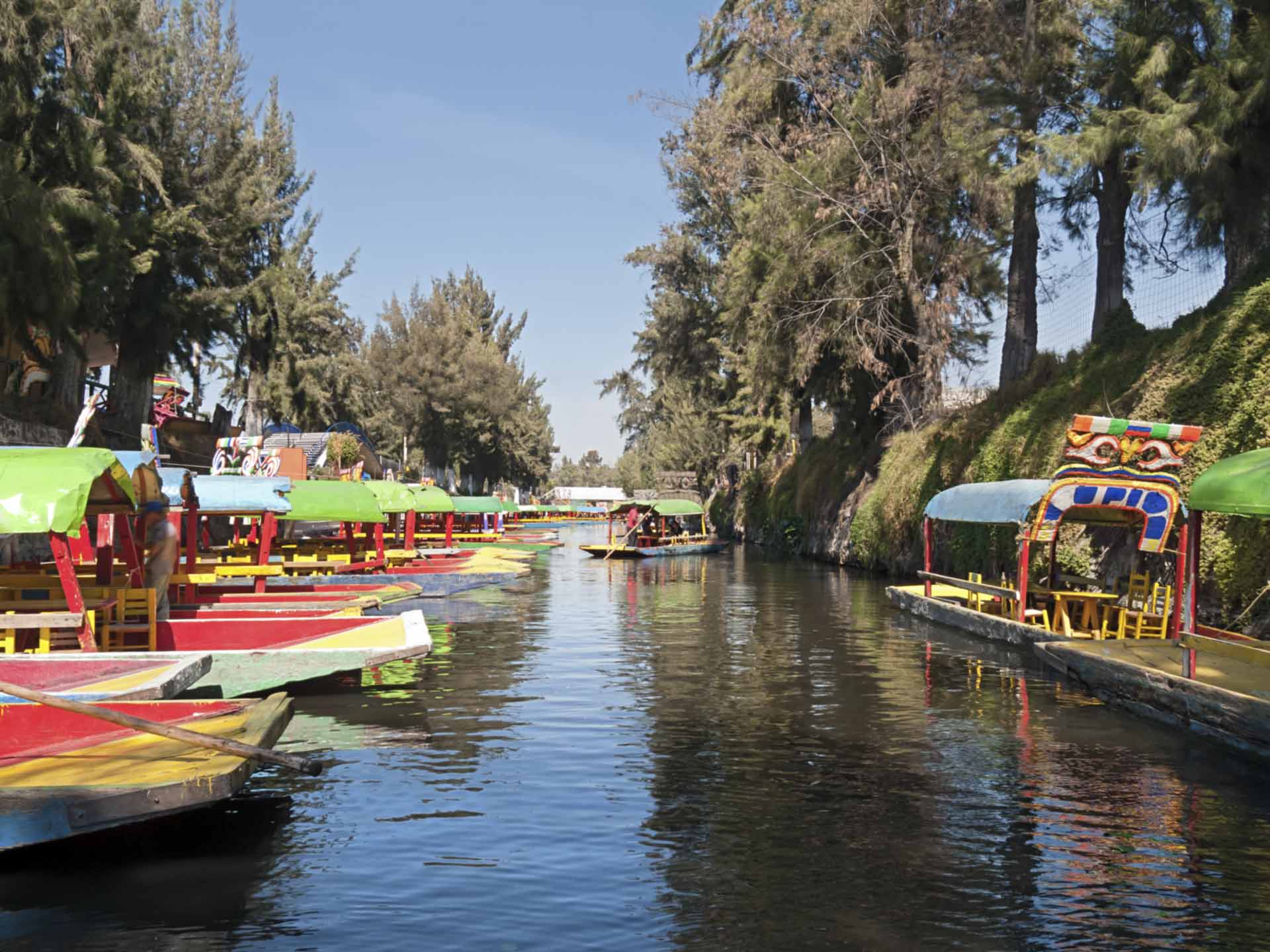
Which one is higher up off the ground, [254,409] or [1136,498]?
[254,409]

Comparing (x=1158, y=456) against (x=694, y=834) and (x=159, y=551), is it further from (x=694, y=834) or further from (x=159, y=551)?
(x=159, y=551)

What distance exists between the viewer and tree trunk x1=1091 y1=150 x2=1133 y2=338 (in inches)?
1192

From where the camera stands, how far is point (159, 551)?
1686 centimetres

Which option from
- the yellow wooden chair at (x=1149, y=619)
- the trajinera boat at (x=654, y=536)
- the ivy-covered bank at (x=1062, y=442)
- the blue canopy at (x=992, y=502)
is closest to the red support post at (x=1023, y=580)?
the blue canopy at (x=992, y=502)

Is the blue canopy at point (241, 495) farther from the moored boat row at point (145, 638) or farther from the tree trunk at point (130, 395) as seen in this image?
the tree trunk at point (130, 395)

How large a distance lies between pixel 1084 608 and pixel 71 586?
14.9 m

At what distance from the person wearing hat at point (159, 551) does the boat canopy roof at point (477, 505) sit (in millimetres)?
40758

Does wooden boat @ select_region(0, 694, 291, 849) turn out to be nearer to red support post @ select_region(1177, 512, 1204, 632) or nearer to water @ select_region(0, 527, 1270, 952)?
water @ select_region(0, 527, 1270, 952)

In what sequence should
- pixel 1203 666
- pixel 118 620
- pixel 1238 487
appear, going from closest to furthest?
pixel 1238 487 → pixel 1203 666 → pixel 118 620

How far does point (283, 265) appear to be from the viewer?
2304 inches

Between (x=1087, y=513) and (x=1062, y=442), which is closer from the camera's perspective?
(x=1087, y=513)

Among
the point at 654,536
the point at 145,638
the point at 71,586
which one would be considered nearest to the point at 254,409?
the point at 654,536

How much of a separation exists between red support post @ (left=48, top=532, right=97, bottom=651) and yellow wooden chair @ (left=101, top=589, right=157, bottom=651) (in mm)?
1784

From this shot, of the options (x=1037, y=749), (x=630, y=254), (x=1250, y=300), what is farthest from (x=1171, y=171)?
(x=630, y=254)
